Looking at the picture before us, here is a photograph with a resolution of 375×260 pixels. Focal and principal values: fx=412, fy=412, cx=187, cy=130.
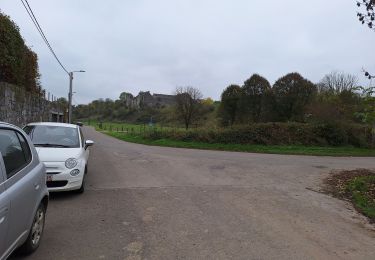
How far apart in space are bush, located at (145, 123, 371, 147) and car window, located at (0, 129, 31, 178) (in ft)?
77.9

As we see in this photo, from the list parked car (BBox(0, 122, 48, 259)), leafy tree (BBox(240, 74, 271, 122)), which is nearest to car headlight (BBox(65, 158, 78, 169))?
parked car (BBox(0, 122, 48, 259))

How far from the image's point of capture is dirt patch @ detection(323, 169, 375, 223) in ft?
29.7

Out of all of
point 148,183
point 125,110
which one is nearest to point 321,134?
point 148,183

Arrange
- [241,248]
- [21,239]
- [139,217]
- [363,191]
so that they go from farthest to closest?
[363,191] → [139,217] → [241,248] → [21,239]

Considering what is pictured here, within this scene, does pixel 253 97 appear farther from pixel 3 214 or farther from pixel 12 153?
pixel 3 214

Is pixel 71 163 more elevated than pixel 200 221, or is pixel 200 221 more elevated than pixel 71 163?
pixel 71 163

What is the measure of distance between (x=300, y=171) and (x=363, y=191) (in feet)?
14.8

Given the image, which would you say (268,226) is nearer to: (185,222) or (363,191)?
(185,222)

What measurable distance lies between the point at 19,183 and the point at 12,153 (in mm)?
395

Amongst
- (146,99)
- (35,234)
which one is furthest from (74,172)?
(146,99)

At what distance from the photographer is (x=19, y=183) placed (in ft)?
14.5

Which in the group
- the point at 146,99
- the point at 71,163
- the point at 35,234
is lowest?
the point at 35,234

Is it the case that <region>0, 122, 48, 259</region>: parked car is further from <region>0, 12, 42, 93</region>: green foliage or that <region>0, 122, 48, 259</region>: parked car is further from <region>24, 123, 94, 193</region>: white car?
<region>0, 12, 42, 93</region>: green foliage

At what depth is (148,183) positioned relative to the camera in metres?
11.1
